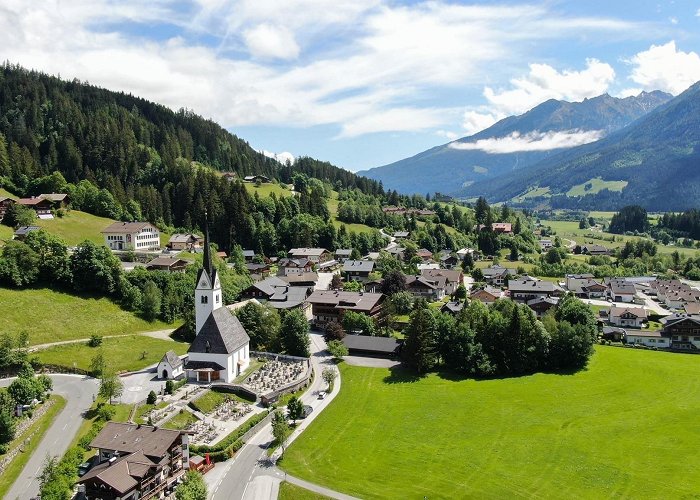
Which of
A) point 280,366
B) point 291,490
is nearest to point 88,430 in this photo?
point 291,490

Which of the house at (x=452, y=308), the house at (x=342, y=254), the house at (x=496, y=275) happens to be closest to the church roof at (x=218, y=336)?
the house at (x=452, y=308)

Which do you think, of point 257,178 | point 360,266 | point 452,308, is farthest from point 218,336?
point 257,178

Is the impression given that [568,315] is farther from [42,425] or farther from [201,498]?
[42,425]

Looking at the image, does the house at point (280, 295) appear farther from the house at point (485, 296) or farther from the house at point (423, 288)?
the house at point (485, 296)

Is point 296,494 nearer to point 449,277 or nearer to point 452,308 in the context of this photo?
point 452,308

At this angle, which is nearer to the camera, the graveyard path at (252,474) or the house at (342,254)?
the graveyard path at (252,474)
